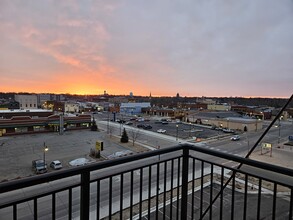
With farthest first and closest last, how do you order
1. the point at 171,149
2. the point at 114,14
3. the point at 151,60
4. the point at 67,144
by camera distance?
the point at 151,60
the point at 67,144
the point at 114,14
the point at 171,149

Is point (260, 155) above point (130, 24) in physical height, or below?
below

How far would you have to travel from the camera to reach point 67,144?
2022 cm

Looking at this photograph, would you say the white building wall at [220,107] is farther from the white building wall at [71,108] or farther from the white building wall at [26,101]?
the white building wall at [26,101]

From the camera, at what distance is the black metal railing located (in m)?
1.46

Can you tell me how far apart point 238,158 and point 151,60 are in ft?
101

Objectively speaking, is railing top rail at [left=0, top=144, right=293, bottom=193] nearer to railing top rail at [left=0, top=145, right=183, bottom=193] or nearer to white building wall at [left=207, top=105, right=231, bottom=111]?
railing top rail at [left=0, top=145, right=183, bottom=193]

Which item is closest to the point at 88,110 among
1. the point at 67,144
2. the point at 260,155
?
the point at 67,144

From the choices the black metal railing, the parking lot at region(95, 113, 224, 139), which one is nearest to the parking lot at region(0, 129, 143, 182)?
the black metal railing

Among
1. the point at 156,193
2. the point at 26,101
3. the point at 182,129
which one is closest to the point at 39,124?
→ the point at 182,129

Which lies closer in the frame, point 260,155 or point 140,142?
point 260,155

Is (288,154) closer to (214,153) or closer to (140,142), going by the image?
(140,142)

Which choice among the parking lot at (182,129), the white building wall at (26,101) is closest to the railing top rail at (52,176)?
the parking lot at (182,129)

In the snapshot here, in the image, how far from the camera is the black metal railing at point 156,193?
1462mm

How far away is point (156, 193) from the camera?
221 cm
